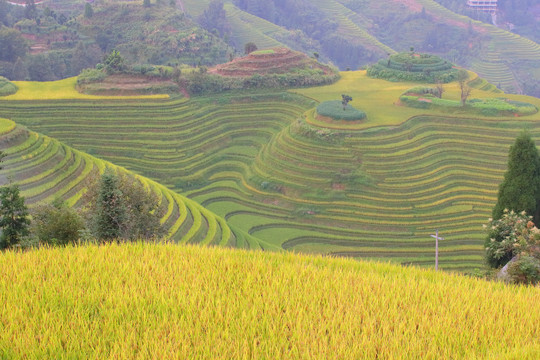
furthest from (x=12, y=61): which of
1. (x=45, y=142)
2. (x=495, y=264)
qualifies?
(x=495, y=264)

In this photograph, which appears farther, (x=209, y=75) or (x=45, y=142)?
(x=209, y=75)

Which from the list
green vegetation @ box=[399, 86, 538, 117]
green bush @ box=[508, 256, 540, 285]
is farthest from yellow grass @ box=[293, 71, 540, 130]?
green bush @ box=[508, 256, 540, 285]

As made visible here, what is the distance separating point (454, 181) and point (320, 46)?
9569 centimetres

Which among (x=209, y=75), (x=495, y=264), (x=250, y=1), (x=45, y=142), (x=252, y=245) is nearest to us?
(x=495, y=264)

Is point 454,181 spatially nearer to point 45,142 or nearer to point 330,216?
point 330,216

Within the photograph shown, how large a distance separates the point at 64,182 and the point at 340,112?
24413 millimetres

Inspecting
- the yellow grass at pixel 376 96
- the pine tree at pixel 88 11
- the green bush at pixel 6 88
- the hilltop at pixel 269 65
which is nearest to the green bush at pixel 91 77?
the green bush at pixel 6 88

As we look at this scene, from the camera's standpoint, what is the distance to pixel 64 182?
1117 inches

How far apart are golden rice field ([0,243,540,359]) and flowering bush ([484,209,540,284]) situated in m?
3.76

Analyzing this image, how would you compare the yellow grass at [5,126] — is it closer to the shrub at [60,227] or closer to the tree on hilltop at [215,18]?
the shrub at [60,227]

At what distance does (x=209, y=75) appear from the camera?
53.6 meters

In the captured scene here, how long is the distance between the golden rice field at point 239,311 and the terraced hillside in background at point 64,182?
17998mm

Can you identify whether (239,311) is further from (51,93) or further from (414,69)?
(414,69)

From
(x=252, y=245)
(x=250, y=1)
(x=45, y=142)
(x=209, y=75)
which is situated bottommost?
(x=252, y=245)
